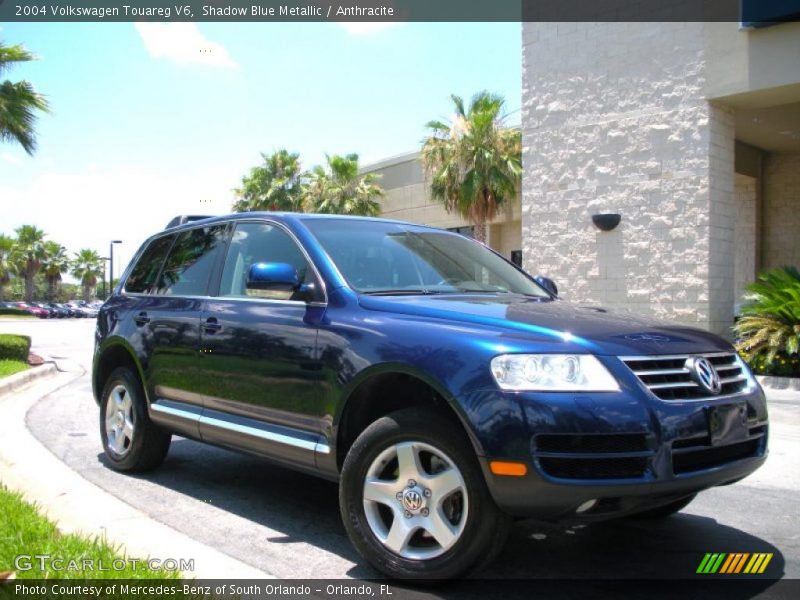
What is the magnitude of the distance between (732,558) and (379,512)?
191cm

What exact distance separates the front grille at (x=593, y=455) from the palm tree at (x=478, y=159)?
2162 centimetres

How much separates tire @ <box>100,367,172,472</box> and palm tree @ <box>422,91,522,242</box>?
19.5 m

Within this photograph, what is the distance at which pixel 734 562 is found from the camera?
12.8 ft

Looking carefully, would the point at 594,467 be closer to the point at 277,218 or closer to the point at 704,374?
the point at 704,374

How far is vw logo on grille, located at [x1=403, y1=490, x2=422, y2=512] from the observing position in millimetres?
3393

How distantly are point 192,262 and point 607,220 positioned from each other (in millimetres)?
10516

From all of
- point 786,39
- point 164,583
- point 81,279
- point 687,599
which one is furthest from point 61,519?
point 81,279

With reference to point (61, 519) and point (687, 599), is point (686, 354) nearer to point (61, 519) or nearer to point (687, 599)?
point (687, 599)

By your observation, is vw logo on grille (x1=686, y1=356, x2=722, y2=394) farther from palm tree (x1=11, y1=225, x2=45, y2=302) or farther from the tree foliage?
palm tree (x1=11, y1=225, x2=45, y2=302)

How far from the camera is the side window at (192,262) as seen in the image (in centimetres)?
520

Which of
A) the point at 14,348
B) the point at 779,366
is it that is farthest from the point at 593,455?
the point at 14,348

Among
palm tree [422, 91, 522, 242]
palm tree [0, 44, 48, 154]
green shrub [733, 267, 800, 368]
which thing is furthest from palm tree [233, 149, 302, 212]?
green shrub [733, 267, 800, 368]

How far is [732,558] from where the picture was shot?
12.9 feet

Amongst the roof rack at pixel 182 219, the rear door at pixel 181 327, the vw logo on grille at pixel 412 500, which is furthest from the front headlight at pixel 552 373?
the roof rack at pixel 182 219
